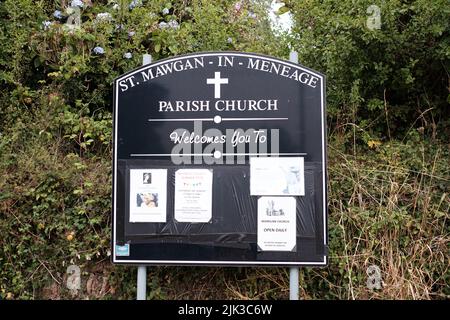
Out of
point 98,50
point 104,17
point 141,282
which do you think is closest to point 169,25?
point 104,17

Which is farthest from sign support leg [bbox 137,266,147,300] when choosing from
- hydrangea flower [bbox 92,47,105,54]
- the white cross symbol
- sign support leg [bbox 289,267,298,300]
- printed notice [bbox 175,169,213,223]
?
hydrangea flower [bbox 92,47,105,54]

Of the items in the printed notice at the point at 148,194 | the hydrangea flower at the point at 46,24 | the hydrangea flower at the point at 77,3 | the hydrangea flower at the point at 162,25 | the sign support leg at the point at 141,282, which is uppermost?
the hydrangea flower at the point at 77,3

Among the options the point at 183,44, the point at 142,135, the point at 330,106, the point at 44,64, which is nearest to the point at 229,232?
the point at 142,135

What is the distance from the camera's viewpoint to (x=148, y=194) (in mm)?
4379

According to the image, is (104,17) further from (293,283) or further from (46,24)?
(293,283)

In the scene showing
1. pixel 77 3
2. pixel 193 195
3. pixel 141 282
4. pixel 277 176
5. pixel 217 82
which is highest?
pixel 77 3

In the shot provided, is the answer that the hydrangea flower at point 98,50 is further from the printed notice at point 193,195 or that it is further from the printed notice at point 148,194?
the printed notice at point 193,195

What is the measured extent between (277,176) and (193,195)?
73 centimetres

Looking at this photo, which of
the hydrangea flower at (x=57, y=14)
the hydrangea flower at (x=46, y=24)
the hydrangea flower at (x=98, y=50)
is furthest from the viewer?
the hydrangea flower at (x=57, y=14)

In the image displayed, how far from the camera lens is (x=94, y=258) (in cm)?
484

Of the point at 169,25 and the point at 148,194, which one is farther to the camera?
the point at 169,25

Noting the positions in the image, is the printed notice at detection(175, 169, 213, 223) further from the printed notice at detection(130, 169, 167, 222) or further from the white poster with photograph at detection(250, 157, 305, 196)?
the white poster with photograph at detection(250, 157, 305, 196)

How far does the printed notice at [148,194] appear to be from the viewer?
4355 millimetres

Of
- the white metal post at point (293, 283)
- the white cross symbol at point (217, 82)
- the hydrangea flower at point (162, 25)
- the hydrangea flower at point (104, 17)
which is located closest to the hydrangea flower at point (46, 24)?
the hydrangea flower at point (104, 17)
